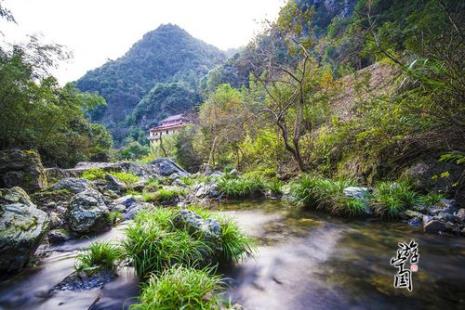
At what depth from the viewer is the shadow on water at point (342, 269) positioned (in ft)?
11.0

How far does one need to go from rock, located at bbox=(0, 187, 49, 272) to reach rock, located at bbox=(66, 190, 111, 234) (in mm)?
1340

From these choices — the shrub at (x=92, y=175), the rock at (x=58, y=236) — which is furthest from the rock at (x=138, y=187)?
the rock at (x=58, y=236)

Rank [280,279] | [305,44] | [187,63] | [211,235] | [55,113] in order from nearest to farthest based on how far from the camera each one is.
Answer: [280,279]
[211,235]
[305,44]
[55,113]
[187,63]

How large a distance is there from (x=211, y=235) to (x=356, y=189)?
15.4ft

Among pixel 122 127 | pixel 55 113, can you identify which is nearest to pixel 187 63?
pixel 122 127

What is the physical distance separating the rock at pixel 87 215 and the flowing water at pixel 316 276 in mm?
471

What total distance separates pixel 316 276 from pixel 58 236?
199 inches

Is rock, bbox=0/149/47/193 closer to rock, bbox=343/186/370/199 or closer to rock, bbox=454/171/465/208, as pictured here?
rock, bbox=343/186/370/199

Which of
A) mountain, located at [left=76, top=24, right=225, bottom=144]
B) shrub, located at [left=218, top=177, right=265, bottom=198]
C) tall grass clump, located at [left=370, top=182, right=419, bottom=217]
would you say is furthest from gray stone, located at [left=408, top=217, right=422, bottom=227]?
mountain, located at [left=76, top=24, right=225, bottom=144]

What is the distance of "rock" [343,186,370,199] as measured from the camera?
279 inches

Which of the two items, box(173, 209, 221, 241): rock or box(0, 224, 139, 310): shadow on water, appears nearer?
box(0, 224, 139, 310): shadow on water

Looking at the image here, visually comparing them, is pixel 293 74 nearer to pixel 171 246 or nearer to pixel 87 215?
pixel 87 215

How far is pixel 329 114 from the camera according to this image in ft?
41.4

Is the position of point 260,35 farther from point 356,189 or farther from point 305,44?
point 356,189
